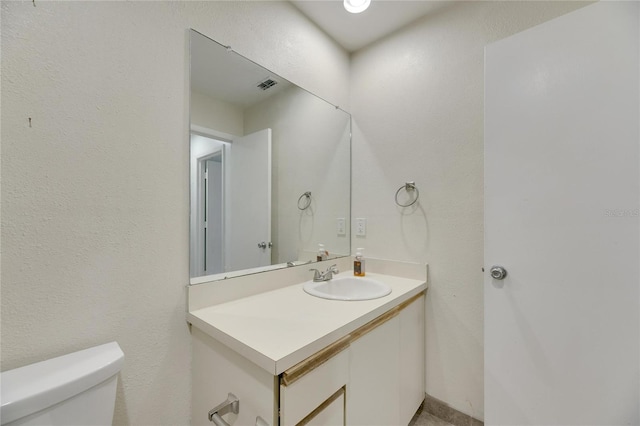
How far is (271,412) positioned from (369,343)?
471mm

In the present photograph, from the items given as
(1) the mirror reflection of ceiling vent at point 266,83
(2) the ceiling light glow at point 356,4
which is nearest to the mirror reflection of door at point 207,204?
(1) the mirror reflection of ceiling vent at point 266,83

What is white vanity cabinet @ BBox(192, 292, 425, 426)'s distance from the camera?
74cm

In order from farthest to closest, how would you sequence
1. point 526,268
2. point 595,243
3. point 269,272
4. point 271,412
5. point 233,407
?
point 269,272, point 526,268, point 595,243, point 233,407, point 271,412

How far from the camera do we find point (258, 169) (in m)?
1.40

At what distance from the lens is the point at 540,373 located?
41.1 inches

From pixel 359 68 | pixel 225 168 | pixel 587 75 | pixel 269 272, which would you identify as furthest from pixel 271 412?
pixel 359 68

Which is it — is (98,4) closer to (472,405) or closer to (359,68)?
(359,68)

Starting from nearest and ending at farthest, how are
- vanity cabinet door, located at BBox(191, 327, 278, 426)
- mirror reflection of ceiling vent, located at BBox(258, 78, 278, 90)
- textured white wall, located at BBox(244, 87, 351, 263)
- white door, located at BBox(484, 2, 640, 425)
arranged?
1. vanity cabinet door, located at BBox(191, 327, 278, 426)
2. white door, located at BBox(484, 2, 640, 425)
3. mirror reflection of ceiling vent, located at BBox(258, 78, 278, 90)
4. textured white wall, located at BBox(244, 87, 351, 263)

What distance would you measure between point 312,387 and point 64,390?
0.65 m

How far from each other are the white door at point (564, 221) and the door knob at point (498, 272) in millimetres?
18

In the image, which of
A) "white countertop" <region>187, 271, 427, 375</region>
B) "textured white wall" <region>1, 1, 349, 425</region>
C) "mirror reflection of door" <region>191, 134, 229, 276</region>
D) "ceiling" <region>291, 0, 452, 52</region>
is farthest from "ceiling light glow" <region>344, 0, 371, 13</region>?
"white countertop" <region>187, 271, 427, 375</region>

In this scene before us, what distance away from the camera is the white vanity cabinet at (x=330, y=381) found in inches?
29.0

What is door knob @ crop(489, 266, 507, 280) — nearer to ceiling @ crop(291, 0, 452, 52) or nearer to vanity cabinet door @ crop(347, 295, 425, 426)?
vanity cabinet door @ crop(347, 295, 425, 426)

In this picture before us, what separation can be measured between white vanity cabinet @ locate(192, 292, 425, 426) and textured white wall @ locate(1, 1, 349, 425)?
0.61 feet
